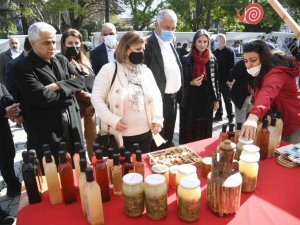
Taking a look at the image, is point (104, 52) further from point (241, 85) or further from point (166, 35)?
point (241, 85)

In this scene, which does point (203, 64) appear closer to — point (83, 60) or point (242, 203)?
point (83, 60)

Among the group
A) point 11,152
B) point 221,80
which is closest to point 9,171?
point 11,152

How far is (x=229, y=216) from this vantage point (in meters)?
1.46

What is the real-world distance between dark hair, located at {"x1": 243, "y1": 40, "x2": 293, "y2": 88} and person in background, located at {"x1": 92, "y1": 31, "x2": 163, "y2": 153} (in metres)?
0.94

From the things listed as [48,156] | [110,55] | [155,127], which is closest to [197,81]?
[110,55]

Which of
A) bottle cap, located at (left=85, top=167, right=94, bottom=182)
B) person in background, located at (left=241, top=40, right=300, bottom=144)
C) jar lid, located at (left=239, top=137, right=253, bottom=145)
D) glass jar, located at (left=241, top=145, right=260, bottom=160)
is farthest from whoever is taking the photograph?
person in background, located at (left=241, top=40, right=300, bottom=144)

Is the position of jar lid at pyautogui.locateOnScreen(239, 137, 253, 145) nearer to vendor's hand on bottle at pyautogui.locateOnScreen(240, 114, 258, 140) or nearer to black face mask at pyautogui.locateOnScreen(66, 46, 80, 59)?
vendor's hand on bottle at pyautogui.locateOnScreen(240, 114, 258, 140)

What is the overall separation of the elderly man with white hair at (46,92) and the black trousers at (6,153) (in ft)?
1.56

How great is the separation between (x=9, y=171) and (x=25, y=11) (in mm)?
16883

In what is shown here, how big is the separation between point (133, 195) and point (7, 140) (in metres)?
2.09

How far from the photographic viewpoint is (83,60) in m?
3.38

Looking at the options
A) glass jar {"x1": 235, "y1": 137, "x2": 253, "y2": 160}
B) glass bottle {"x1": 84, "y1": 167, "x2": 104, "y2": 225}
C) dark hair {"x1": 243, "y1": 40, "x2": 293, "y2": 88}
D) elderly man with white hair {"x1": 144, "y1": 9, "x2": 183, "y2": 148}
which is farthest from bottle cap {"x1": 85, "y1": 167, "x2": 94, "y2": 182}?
elderly man with white hair {"x1": 144, "y1": 9, "x2": 183, "y2": 148}

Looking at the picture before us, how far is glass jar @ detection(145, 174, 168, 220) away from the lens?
1.37 meters

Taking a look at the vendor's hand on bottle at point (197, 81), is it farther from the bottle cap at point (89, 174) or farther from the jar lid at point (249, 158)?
the bottle cap at point (89, 174)
